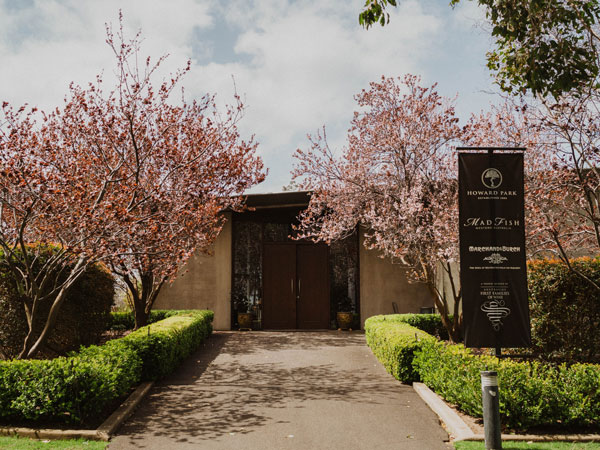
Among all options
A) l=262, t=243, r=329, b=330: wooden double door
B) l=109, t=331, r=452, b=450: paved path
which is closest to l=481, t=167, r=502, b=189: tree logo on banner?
l=109, t=331, r=452, b=450: paved path

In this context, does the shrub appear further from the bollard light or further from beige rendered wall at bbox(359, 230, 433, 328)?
beige rendered wall at bbox(359, 230, 433, 328)

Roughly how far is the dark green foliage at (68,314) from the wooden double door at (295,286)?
6.69 metres

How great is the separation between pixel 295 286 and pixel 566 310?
30.7 ft

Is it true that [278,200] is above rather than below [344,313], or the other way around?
above

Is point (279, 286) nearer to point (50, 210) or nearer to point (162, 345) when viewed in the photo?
point (162, 345)

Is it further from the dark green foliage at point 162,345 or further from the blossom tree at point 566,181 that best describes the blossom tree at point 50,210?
the blossom tree at point 566,181

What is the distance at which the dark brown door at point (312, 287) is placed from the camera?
1652cm

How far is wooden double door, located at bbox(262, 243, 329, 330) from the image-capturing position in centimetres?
1645

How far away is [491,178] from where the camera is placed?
7.07m

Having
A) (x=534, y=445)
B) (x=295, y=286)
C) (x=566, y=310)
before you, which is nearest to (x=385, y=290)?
(x=295, y=286)

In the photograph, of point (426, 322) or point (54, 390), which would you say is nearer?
point (54, 390)

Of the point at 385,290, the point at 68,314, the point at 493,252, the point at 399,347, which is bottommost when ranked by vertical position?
the point at 399,347

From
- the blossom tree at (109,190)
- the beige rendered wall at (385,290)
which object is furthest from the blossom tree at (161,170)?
the beige rendered wall at (385,290)

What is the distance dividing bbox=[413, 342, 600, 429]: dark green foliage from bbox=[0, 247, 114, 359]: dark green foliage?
662cm
